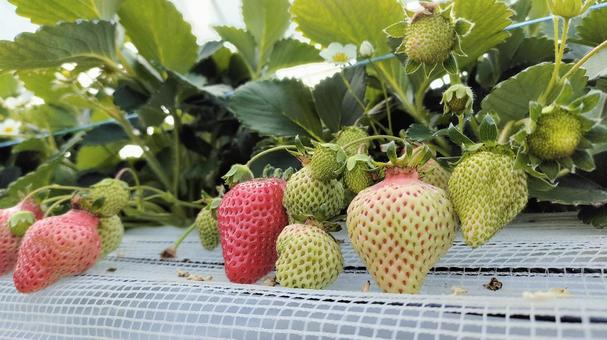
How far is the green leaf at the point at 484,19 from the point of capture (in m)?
0.50

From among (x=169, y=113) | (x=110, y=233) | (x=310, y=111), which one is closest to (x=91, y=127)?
(x=169, y=113)

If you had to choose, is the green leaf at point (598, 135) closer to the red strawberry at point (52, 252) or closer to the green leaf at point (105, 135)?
the red strawberry at point (52, 252)

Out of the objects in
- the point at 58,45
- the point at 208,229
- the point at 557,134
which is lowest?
the point at 208,229

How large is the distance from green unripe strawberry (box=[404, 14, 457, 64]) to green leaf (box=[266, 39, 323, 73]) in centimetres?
36

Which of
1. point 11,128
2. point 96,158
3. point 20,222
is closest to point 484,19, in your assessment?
point 20,222

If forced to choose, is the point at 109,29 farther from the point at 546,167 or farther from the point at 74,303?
the point at 546,167

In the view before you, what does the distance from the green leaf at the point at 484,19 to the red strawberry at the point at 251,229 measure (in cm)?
22

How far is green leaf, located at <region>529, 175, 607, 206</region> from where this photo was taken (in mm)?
479

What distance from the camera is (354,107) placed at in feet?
2.08

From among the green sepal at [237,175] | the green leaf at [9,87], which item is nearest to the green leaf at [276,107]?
the green sepal at [237,175]

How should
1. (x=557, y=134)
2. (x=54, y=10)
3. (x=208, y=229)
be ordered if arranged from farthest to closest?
1. (x=54, y=10)
2. (x=208, y=229)
3. (x=557, y=134)

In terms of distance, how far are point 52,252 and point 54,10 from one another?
0.34 meters

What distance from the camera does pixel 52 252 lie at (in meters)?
0.53

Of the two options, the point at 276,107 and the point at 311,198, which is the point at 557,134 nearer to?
the point at 311,198
